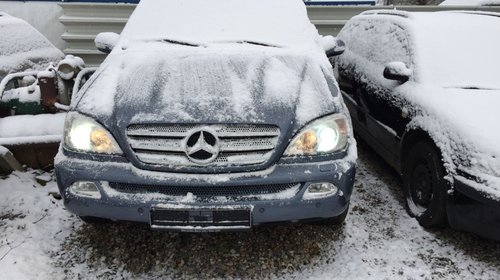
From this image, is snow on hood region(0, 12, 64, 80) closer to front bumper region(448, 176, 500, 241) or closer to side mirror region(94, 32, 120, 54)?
side mirror region(94, 32, 120, 54)

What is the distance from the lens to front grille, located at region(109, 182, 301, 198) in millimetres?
2441

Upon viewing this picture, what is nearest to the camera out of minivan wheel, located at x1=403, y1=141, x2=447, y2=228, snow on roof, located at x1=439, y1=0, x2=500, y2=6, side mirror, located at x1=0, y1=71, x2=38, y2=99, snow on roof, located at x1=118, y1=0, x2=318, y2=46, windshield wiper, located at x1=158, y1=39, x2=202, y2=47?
minivan wheel, located at x1=403, y1=141, x2=447, y2=228

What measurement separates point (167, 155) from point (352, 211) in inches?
72.7

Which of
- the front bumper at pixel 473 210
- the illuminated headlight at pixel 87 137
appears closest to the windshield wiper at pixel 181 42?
the illuminated headlight at pixel 87 137

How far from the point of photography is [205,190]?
2.44 m

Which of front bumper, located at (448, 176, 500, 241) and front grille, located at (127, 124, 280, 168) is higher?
front grille, located at (127, 124, 280, 168)

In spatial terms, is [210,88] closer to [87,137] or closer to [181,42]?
[87,137]

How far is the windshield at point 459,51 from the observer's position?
3.61 meters

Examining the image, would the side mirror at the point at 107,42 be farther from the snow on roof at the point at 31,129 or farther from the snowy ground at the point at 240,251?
the snowy ground at the point at 240,251

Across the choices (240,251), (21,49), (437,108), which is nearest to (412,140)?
(437,108)

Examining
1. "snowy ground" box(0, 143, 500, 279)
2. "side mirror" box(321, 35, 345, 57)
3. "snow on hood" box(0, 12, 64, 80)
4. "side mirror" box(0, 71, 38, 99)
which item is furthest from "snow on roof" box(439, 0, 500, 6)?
"side mirror" box(0, 71, 38, 99)

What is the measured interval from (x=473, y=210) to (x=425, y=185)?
548mm

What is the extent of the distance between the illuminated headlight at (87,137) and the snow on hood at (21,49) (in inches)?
101

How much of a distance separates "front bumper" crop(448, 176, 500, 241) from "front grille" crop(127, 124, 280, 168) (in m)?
1.34
